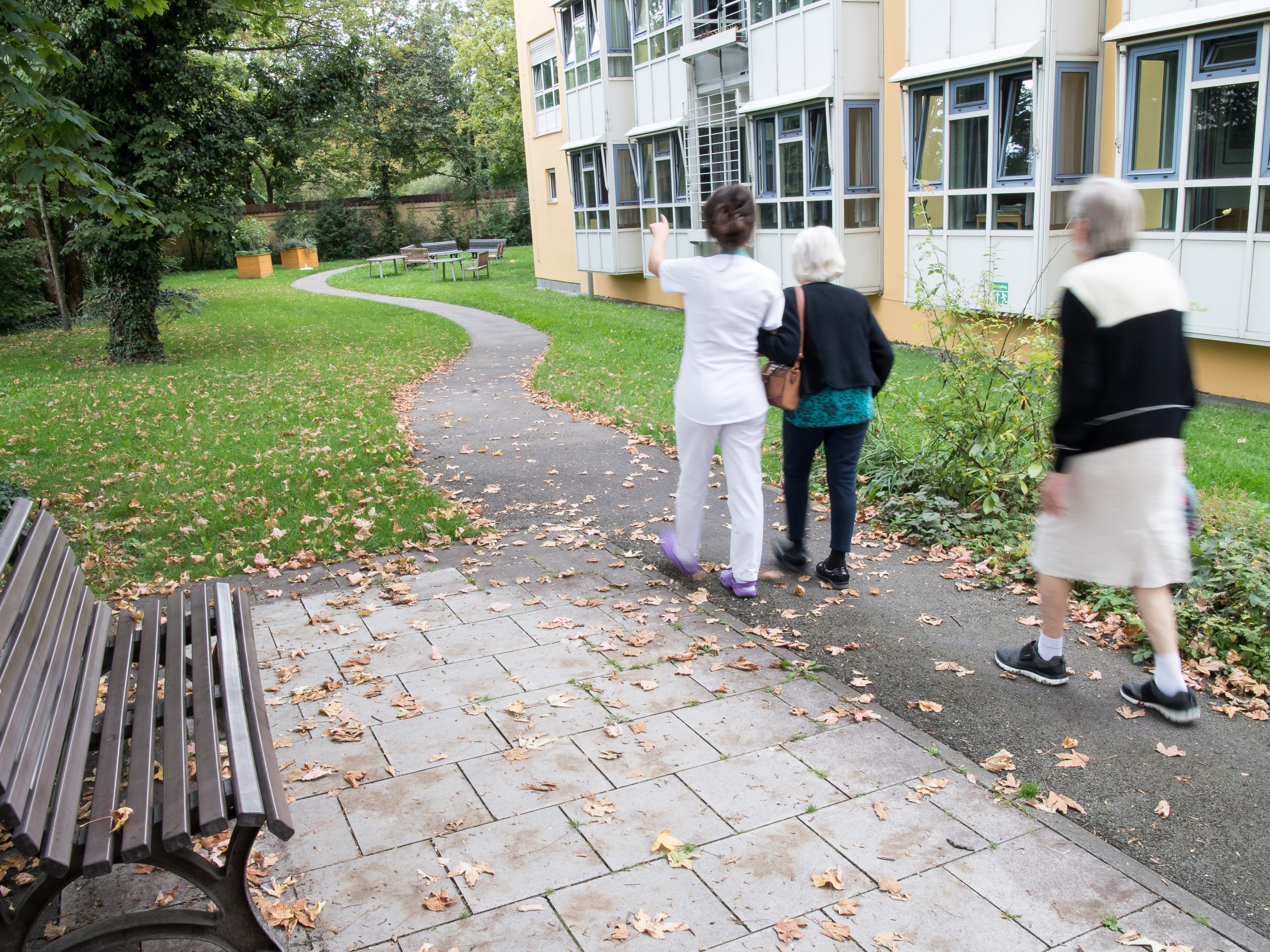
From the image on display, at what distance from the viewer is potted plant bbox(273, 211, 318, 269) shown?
141 feet

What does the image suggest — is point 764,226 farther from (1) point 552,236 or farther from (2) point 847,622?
(2) point 847,622

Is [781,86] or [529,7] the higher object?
[529,7]

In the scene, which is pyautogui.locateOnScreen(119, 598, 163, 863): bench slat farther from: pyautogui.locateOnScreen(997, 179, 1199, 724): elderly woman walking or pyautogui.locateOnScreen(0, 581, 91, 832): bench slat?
pyautogui.locateOnScreen(997, 179, 1199, 724): elderly woman walking

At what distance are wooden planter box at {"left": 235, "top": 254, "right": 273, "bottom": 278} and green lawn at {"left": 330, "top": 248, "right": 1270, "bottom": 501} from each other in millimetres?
13097

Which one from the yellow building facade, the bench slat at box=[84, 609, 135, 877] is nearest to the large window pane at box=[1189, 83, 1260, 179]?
the yellow building facade

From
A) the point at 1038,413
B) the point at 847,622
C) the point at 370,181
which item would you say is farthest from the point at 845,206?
the point at 370,181

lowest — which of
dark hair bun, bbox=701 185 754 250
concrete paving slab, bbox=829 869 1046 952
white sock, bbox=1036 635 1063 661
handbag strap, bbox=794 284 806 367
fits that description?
concrete paving slab, bbox=829 869 1046 952

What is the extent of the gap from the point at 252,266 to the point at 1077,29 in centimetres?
3294

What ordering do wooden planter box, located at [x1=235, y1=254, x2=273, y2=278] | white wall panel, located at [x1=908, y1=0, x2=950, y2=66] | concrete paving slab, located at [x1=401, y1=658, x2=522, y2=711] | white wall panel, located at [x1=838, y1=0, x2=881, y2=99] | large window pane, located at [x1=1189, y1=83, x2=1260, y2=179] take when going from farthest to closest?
wooden planter box, located at [x1=235, y1=254, x2=273, y2=278], white wall panel, located at [x1=838, y1=0, x2=881, y2=99], white wall panel, located at [x1=908, y1=0, x2=950, y2=66], large window pane, located at [x1=1189, y1=83, x2=1260, y2=179], concrete paving slab, located at [x1=401, y1=658, x2=522, y2=711]

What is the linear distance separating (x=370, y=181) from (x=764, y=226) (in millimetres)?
38812

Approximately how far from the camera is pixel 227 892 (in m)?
2.72

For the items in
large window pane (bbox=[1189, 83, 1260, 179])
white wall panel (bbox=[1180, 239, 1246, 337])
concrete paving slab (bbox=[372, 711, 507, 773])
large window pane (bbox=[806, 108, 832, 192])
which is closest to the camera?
concrete paving slab (bbox=[372, 711, 507, 773])

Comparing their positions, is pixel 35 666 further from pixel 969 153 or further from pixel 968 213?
pixel 969 153

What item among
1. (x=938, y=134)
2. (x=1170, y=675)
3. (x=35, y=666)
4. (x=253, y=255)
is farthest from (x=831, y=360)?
(x=253, y=255)
